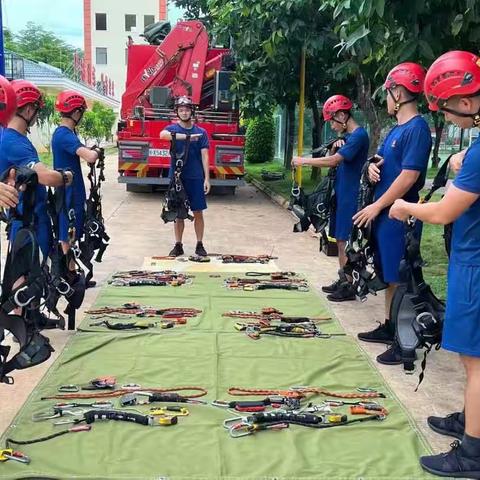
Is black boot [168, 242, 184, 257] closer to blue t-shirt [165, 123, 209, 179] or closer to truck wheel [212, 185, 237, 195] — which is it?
blue t-shirt [165, 123, 209, 179]

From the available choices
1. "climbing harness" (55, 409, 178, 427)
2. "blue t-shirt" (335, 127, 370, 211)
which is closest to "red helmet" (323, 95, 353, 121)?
"blue t-shirt" (335, 127, 370, 211)

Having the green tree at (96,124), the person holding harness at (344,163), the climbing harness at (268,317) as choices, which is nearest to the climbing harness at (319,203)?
the person holding harness at (344,163)

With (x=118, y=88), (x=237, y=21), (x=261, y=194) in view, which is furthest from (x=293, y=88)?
(x=118, y=88)

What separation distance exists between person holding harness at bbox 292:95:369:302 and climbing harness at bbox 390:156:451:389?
1996mm

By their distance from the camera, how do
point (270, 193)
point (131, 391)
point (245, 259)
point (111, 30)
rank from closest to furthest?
point (131, 391) → point (245, 259) → point (270, 193) → point (111, 30)

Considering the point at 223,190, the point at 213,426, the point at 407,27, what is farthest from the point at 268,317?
the point at 223,190

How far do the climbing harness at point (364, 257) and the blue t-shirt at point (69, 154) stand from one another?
2.41 m

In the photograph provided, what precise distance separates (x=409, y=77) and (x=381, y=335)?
1.95 meters

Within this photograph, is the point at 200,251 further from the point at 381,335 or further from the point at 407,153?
the point at 407,153

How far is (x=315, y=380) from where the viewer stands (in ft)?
14.0

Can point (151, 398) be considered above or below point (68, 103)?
below

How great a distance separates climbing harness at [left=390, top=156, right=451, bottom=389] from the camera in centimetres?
350

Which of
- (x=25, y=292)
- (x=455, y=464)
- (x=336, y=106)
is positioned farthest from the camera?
(x=336, y=106)

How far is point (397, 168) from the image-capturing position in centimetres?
466
